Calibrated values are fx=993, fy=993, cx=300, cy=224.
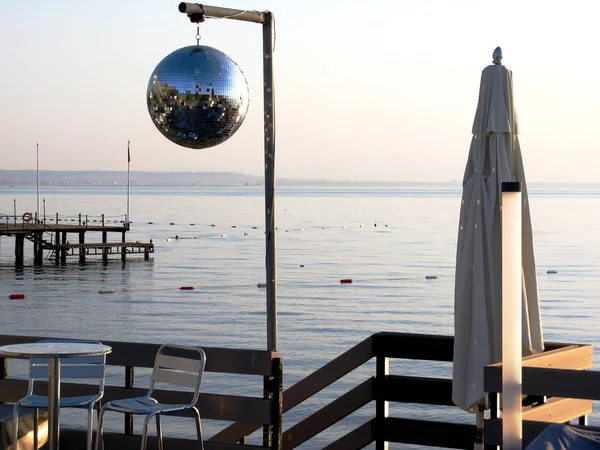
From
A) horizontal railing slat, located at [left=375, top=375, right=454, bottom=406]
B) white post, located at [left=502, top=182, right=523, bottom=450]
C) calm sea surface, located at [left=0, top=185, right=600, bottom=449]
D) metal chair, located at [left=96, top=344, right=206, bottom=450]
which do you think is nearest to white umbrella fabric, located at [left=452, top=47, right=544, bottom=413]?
horizontal railing slat, located at [left=375, top=375, right=454, bottom=406]

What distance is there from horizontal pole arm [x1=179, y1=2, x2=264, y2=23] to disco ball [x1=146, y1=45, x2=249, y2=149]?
0.23 m

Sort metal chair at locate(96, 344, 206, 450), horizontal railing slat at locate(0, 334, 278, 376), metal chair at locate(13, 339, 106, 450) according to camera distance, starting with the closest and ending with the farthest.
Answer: metal chair at locate(96, 344, 206, 450) → metal chair at locate(13, 339, 106, 450) → horizontal railing slat at locate(0, 334, 278, 376)

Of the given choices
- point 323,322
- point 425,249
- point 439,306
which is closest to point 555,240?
point 425,249

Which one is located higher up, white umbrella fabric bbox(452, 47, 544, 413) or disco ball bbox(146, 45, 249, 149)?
disco ball bbox(146, 45, 249, 149)

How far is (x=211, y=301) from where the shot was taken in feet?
135

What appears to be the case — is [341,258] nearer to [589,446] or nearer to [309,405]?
[309,405]

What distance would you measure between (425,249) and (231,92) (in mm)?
62208

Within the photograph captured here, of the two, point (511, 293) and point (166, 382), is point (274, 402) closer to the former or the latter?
point (166, 382)

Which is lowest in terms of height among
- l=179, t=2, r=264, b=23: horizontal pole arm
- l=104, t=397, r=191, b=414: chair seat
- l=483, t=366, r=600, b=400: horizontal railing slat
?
l=104, t=397, r=191, b=414: chair seat

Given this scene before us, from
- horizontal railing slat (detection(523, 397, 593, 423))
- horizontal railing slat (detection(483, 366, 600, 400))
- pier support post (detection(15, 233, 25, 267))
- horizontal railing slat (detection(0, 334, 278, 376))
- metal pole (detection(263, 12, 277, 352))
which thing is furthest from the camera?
pier support post (detection(15, 233, 25, 267))

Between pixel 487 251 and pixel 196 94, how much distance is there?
1971 millimetres

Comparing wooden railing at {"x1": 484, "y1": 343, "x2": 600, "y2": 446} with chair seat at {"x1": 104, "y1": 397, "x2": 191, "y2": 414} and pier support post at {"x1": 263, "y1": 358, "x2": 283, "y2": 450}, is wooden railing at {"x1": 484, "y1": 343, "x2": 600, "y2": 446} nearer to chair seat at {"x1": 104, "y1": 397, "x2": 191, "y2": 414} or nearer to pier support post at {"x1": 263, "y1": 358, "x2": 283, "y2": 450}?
pier support post at {"x1": 263, "y1": 358, "x2": 283, "y2": 450}

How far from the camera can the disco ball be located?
6.00 meters

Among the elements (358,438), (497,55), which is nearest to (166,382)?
(358,438)
